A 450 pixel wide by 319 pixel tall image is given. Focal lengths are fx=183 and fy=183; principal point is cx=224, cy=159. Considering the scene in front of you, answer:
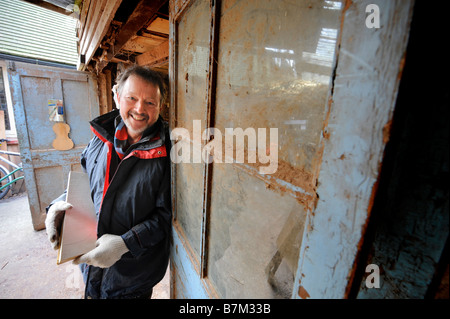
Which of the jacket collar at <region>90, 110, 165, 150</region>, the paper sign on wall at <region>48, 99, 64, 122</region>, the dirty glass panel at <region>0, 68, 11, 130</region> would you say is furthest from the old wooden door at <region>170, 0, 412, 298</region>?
the dirty glass panel at <region>0, 68, 11, 130</region>

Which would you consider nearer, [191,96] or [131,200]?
[191,96]

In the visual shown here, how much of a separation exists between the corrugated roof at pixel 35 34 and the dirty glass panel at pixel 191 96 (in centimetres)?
673

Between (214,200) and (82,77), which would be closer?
(214,200)

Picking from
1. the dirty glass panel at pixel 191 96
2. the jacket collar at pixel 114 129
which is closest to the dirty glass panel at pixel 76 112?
the jacket collar at pixel 114 129

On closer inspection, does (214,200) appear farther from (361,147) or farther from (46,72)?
(46,72)

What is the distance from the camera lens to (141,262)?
1.60 m

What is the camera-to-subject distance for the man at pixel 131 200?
144 cm

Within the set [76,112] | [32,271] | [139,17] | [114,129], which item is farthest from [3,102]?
[139,17]

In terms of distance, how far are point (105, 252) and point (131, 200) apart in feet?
1.30

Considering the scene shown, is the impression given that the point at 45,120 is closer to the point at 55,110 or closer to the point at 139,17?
the point at 55,110

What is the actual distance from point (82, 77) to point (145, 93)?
118 inches

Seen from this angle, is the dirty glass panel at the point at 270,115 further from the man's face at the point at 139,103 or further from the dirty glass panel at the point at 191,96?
the man's face at the point at 139,103

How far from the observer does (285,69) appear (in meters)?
0.51

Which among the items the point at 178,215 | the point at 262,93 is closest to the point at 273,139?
the point at 262,93
